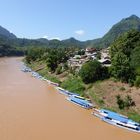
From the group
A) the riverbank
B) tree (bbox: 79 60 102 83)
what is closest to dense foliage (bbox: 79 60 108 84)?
tree (bbox: 79 60 102 83)

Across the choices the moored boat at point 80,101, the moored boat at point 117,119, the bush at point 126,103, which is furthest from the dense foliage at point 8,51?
the bush at point 126,103

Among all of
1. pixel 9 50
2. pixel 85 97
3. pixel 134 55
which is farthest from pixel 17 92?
pixel 9 50

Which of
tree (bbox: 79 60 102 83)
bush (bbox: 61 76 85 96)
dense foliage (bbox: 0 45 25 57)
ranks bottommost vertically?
dense foliage (bbox: 0 45 25 57)

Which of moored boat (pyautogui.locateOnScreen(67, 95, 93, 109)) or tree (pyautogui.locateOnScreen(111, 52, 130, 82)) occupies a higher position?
tree (pyautogui.locateOnScreen(111, 52, 130, 82))

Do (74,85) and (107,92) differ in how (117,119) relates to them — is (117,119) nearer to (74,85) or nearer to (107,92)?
(107,92)

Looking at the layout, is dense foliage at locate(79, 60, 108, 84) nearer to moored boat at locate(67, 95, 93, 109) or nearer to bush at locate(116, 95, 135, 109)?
moored boat at locate(67, 95, 93, 109)
